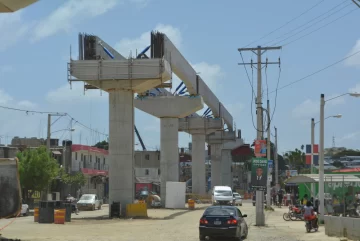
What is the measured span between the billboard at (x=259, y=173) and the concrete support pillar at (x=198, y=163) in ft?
172

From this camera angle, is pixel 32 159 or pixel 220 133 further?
pixel 220 133

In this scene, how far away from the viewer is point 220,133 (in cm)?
10450

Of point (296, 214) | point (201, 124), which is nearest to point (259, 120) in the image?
point (296, 214)

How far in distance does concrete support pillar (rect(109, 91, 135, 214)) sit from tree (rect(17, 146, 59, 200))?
49.7 feet

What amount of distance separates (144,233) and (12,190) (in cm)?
1266

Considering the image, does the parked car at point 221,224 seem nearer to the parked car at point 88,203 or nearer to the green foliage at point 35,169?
the parked car at point 88,203

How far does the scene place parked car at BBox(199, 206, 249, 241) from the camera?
26.1 meters

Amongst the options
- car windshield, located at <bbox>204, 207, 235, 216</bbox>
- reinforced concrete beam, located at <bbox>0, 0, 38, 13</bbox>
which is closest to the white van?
car windshield, located at <bbox>204, 207, 235, 216</bbox>

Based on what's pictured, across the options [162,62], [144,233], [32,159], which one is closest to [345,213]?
[144,233]

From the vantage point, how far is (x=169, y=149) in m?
66.9

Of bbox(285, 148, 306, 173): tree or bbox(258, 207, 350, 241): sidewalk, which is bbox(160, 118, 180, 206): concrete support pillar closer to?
bbox(258, 207, 350, 241): sidewalk

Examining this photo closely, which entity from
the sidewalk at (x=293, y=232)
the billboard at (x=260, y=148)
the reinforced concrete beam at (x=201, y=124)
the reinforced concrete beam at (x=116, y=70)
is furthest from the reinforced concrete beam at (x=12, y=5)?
the reinforced concrete beam at (x=201, y=124)

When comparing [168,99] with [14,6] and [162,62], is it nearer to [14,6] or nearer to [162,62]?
[162,62]

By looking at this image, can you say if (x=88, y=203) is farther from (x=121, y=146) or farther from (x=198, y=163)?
(x=198, y=163)
